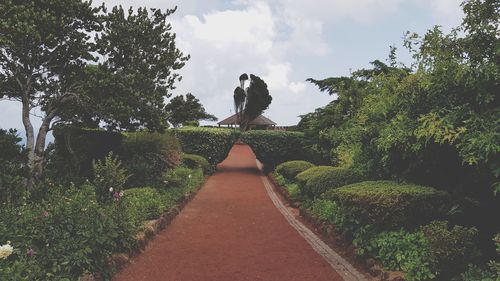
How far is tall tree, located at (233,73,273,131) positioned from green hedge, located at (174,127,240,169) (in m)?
24.7

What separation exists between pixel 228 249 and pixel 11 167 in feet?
13.2

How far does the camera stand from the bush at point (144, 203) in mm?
8281

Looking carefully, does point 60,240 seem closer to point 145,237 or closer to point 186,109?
point 145,237

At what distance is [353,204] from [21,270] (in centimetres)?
444

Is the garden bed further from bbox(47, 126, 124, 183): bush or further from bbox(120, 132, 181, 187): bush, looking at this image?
bbox(47, 126, 124, 183): bush

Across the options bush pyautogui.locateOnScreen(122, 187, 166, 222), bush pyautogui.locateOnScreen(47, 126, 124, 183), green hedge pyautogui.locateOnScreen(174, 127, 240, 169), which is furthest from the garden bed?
green hedge pyautogui.locateOnScreen(174, 127, 240, 169)

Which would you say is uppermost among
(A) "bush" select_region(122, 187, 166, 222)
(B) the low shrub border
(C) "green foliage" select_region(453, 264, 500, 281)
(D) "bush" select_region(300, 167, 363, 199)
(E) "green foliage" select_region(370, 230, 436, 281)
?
(D) "bush" select_region(300, 167, 363, 199)

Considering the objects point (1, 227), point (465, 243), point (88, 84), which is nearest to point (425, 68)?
point (465, 243)

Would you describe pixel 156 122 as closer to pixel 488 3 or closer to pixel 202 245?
pixel 202 245

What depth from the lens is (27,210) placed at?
627 centimetres

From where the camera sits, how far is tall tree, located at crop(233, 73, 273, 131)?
1795 inches

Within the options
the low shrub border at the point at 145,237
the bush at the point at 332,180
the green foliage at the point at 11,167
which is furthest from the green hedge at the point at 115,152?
the bush at the point at 332,180

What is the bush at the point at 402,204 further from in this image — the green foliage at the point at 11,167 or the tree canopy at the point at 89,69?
the tree canopy at the point at 89,69

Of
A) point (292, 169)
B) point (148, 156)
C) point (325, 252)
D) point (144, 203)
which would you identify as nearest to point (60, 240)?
point (144, 203)
